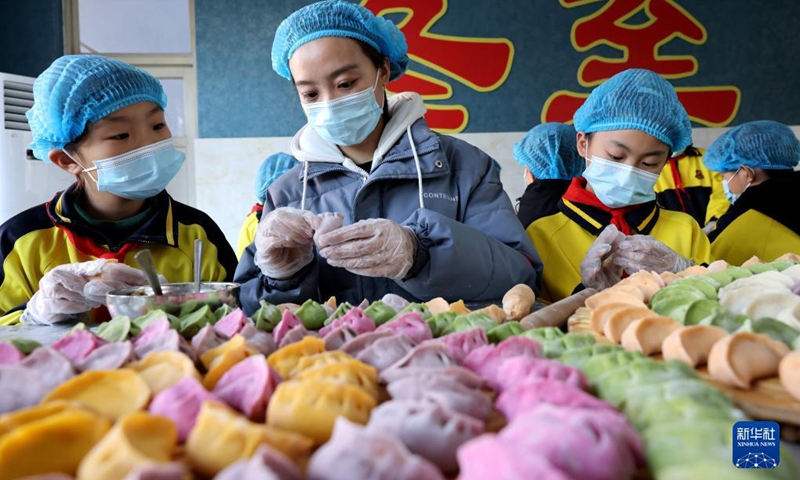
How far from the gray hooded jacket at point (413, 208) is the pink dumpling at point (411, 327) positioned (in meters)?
0.53

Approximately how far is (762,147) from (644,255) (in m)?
2.19

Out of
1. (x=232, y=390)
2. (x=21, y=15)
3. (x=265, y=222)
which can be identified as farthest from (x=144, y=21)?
(x=232, y=390)

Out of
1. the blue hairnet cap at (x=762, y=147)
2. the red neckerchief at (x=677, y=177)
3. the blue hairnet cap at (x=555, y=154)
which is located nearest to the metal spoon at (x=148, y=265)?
the blue hairnet cap at (x=555, y=154)

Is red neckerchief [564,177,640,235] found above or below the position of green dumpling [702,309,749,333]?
above

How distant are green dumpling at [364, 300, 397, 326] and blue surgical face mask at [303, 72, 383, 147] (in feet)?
2.87

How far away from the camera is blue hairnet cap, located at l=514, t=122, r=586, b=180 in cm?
375

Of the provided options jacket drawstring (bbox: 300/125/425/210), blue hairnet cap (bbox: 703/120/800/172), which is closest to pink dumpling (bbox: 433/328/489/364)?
jacket drawstring (bbox: 300/125/425/210)

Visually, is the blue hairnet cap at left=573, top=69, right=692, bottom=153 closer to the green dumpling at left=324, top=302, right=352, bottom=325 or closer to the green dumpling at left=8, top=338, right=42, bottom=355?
the green dumpling at left=324, top=302, right=352, bottom=325

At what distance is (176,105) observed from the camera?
19.5ft

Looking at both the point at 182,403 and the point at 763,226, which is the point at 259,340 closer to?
the point at 182,403

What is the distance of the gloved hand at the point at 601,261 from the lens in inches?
82.4

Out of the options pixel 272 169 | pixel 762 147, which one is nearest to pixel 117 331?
pixel 272 169

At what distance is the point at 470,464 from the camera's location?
0.57 metres

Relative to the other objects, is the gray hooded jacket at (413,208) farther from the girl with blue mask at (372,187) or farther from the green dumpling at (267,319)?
the green dumpling at (267,319)
